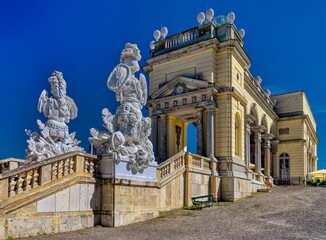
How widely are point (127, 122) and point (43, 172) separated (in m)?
3.67

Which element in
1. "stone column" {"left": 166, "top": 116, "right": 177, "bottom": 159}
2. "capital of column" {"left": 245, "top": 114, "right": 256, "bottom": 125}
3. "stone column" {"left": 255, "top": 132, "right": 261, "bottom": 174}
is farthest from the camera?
"stone column" {"left": 255, "top": 132, "right": 261, "bottom": 174}

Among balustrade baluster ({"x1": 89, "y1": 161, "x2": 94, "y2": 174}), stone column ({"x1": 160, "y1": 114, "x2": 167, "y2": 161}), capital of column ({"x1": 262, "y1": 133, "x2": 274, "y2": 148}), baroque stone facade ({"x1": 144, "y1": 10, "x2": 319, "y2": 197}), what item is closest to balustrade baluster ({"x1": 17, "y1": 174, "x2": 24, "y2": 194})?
balustrade baluster ({"x1": 89, "y1": 161, "x2": 94, "y2": 174})

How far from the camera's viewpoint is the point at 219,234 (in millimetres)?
10195

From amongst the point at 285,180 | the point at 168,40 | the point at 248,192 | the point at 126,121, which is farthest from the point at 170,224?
the point at 285,180

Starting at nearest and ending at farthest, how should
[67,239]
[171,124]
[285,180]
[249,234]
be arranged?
[67,239]
[249,234]
[171,124]
[285,180]

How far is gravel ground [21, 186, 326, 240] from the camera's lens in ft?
32.2

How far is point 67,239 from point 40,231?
83cm

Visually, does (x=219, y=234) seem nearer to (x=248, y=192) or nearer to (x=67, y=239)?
(x=67, y=239)

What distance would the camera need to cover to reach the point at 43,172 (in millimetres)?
9742

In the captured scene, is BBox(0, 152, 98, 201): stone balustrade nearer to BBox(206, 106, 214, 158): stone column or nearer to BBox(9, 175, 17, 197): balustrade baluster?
BBox(9, 175, 17, 197): balustrade baluster

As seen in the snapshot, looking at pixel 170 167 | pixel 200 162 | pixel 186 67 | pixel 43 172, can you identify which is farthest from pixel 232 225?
pixel 186 67

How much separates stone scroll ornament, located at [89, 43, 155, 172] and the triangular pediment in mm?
8303

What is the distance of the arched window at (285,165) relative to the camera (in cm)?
3528

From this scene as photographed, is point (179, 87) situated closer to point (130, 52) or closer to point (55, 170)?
point (130, 52)
